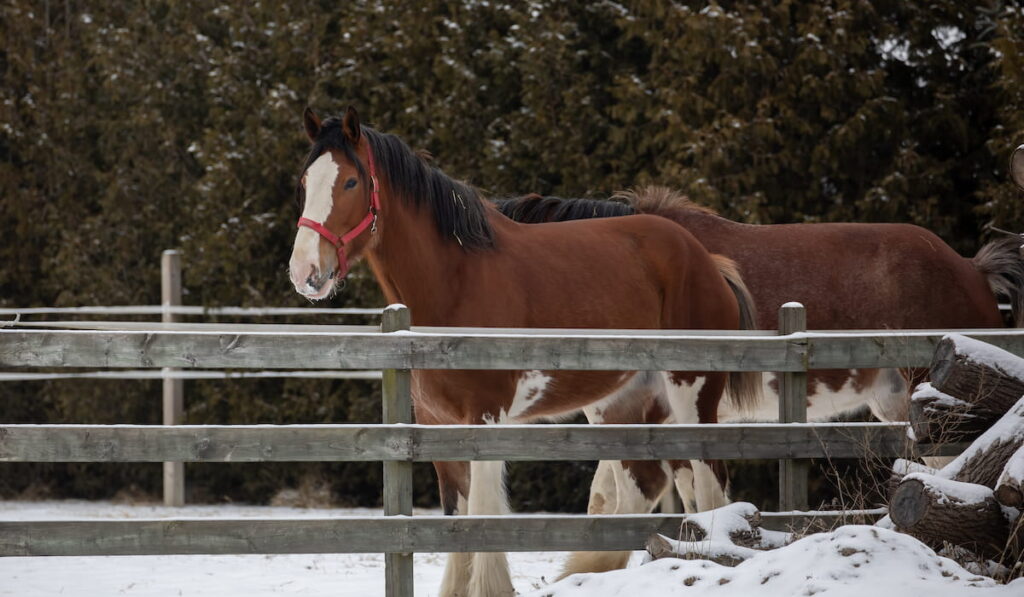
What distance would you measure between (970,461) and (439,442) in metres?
2.01

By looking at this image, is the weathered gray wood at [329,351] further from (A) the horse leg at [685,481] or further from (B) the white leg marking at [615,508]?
(B) the white leg marking at [615,508]

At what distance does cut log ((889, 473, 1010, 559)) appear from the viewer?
4.26m

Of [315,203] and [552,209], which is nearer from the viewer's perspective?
[315,203]

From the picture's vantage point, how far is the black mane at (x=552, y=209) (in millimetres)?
7418

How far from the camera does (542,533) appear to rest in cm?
488

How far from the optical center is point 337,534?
4.77 metres

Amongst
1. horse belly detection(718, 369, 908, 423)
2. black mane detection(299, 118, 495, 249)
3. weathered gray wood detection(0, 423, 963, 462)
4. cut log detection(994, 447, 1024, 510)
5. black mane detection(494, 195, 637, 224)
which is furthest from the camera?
black mane detection(494, 195, 637, 224)

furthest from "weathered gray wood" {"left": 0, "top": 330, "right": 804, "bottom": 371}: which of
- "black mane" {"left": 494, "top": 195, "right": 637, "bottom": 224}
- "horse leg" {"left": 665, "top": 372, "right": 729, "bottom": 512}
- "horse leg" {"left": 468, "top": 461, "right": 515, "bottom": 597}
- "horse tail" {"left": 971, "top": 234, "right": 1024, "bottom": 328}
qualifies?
"horse tail" {"left": 971, "top": 234, "right": 1024, "bottom": 328}

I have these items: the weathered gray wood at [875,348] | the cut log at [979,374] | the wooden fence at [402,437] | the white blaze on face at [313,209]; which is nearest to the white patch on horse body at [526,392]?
the wooden fence at [402,437]

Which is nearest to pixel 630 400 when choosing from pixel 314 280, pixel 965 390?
pixel 314 280

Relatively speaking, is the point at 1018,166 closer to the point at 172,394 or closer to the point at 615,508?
the point at 615,508

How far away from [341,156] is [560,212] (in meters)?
2.01

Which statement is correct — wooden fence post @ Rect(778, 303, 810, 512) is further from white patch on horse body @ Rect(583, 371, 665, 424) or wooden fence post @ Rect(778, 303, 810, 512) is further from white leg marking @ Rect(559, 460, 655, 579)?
white patch on horse body @ Rect(583, 371, 665, 424)

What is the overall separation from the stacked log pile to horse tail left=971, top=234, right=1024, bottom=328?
A: 269cm
